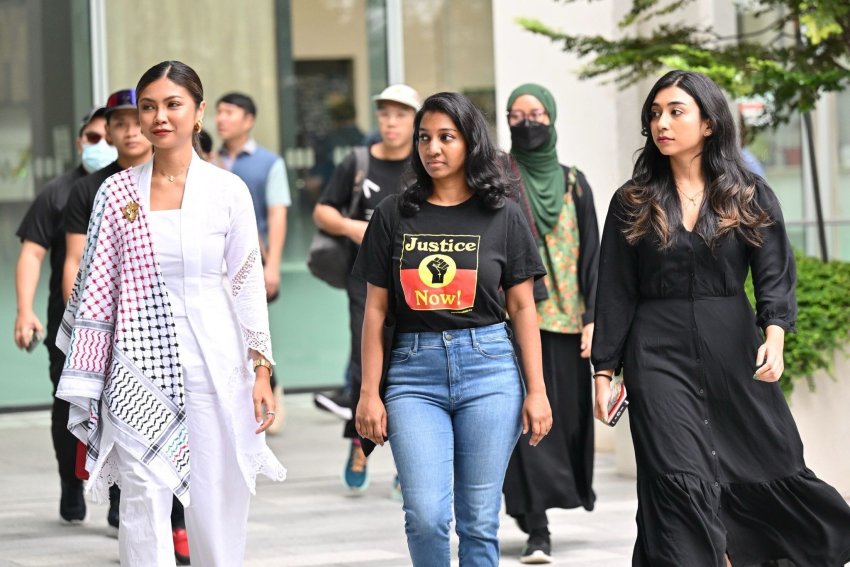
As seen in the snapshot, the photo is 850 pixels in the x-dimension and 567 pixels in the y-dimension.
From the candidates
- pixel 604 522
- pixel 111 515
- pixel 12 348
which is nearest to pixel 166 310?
pixel 111 515

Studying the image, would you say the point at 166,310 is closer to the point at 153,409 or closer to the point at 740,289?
the point at 153,409

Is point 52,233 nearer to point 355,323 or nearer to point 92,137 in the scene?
point 92,137

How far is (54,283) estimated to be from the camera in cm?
775

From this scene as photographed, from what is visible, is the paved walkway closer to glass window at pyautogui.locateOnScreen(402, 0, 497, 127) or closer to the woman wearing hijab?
the woman wearing hijab

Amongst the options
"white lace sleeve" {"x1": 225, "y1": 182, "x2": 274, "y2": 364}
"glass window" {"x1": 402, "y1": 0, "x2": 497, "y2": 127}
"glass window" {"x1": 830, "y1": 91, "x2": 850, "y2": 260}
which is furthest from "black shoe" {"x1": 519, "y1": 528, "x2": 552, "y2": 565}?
"glass window" {"x1": 830, "y1": 91, "x2": 850, "y2": 260}

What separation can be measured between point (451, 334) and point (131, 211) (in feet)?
3.70

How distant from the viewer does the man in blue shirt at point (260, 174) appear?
9.76 meters

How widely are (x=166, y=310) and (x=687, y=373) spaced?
171 centimetres

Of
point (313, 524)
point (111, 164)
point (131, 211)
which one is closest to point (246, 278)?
point (131, 211)

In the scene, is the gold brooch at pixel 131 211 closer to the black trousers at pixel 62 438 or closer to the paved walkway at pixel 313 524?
the paved walkway at pixel 313 524

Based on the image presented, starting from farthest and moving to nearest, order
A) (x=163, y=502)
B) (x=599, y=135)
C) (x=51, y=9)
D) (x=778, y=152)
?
(x=778, y=152) < (x=51, y=9) < (x=599, y=135) < (x=163, y=502)

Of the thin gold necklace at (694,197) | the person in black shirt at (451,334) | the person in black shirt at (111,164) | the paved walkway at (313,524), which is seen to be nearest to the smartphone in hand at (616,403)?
the person in black shirt at (451,334)

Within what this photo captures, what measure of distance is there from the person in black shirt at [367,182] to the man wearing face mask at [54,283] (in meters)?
1.19

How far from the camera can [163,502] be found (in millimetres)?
5047
